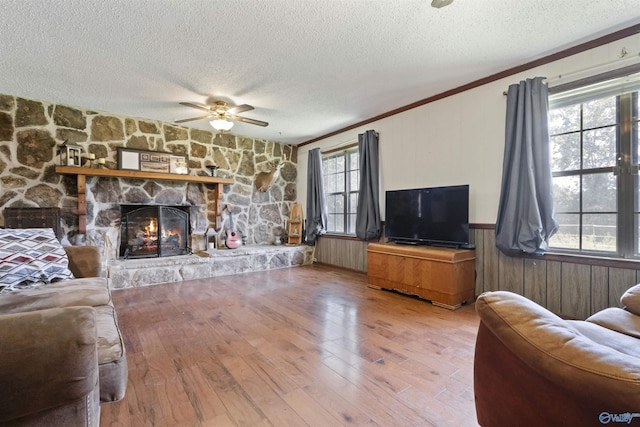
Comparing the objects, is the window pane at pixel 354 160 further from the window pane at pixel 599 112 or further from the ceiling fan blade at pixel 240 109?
the window pane at pixel 599 112

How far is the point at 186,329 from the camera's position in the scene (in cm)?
248

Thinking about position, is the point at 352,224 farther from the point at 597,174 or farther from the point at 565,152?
the point at 597,174

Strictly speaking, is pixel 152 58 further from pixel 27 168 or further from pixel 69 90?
pixel 27 168

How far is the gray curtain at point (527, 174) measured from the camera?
2646 millimetres

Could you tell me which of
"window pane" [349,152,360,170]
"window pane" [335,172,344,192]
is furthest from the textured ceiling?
"window pane" [335,172,344,192]

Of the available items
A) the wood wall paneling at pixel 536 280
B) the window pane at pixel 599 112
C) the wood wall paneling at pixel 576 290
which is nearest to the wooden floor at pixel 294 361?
the wood wall paneling at pixel 536 280

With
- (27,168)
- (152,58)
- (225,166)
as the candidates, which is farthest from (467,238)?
(27,168)

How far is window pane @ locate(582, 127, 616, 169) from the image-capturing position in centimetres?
242

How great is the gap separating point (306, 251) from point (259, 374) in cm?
376

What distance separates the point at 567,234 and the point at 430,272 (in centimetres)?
126

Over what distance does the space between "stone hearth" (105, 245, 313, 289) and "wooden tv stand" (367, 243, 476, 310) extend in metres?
2.09

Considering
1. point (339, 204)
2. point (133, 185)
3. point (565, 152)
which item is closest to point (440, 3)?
point (565, 152)

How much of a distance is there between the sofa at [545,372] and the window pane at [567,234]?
1694 mm

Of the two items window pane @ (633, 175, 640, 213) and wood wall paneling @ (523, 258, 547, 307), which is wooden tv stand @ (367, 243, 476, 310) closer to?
wood wall paneling @ (523, 258, 547, 307)
